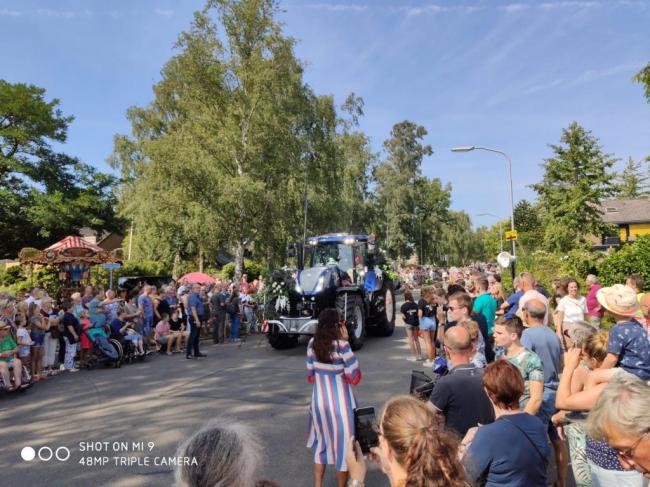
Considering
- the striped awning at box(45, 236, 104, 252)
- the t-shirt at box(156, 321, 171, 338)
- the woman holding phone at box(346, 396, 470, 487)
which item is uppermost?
the striped awning at box(45, 236, 104, 252)

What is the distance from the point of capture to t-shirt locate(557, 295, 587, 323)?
704 cm

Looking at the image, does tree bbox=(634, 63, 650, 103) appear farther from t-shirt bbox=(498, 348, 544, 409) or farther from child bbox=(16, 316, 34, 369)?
child bbox=(16, 316, 34, 369)

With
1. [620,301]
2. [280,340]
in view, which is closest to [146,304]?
[280,340]

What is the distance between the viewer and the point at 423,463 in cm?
146

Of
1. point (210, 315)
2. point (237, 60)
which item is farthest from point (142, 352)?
point (237, 60)

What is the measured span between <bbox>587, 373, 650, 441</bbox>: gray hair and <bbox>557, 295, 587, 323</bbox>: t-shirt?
19.6ft

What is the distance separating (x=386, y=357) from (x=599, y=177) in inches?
760

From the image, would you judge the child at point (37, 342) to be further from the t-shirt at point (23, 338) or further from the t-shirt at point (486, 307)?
the t-shirt at point (486, 307)

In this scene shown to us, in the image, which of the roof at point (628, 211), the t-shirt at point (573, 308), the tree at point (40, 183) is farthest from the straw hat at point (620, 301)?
the roof at point (628, 211)

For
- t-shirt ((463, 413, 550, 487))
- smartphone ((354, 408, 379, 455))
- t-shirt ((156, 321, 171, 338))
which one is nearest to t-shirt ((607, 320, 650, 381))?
t-shirt ((463, 413, 550, 487))

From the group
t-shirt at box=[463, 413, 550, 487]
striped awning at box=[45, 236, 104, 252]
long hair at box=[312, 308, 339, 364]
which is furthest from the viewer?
striped awning at box=[45, 236, 104, 252]

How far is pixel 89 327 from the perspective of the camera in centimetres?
871

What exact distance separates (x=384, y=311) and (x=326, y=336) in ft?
27.9

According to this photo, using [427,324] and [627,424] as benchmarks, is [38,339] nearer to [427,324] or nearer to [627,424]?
[427,324]
